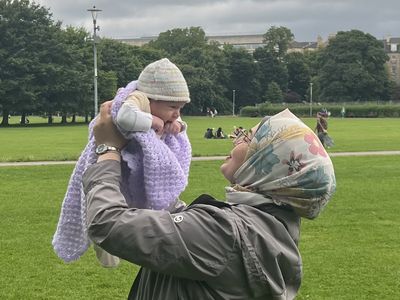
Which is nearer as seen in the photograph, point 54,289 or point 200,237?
point 200,237

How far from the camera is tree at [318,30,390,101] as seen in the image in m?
114

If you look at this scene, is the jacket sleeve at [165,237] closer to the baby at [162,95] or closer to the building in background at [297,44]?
the baby at [162,95]

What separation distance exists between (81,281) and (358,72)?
367 feet

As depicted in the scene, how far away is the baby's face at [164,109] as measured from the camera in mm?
2535

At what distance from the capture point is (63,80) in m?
71.9

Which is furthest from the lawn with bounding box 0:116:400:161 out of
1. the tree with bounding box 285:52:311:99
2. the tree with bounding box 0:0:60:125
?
the tree with bounding box 285:52:311:99

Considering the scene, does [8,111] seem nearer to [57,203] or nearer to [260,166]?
[57,203]

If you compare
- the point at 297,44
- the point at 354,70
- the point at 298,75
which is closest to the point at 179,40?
the point at 298,75

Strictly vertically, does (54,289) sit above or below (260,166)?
below

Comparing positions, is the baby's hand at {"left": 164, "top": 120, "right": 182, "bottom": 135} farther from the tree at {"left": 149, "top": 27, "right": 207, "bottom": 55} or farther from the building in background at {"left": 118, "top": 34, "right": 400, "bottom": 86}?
the building in background at {"left": 118, "top": 34, "right": 400, "bottom": 86}

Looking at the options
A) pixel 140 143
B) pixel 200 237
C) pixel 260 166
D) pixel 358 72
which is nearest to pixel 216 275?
pixel 200 237

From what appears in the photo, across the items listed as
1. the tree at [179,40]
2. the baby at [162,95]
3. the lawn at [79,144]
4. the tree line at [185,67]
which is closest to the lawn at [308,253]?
the baby at [162,95]

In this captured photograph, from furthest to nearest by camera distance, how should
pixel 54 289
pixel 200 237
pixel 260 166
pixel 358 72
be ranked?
pixel 358 72
pixel 54 289
pixel 260 166
pixel 200 237

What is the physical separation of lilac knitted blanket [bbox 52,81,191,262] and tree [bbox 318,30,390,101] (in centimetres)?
11457
